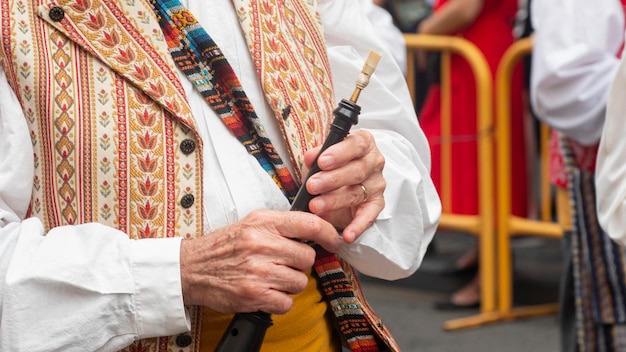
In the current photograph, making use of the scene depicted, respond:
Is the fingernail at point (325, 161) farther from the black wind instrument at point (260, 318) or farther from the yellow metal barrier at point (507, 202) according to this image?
the yellow metal barrier at point (507, 202)

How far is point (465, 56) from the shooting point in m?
4.58

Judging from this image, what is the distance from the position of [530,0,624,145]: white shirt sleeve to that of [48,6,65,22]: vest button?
1.77m

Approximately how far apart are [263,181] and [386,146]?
10.2 inches

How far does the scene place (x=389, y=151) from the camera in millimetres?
1638

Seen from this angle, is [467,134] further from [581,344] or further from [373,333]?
[373,333]

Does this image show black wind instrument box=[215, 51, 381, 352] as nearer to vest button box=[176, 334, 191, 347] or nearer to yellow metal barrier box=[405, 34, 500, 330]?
vest button box=[176, 334, 191, 347]

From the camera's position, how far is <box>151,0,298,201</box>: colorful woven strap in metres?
1.46

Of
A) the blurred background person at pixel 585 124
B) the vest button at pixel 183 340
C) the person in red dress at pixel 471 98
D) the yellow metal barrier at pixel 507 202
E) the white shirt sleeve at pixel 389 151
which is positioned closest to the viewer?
the vest button at pixel 183 340

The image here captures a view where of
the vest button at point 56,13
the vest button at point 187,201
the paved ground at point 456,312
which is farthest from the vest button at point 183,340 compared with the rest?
the paved ground at point 456,312

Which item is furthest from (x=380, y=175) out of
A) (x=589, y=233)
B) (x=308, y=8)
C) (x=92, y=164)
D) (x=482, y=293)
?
(x=482, y=293)

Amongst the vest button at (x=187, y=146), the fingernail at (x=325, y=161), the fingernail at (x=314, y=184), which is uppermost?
the vest button at (x=187, y=146)

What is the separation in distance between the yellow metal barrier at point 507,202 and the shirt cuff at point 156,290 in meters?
3.16

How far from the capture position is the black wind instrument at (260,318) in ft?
4.53

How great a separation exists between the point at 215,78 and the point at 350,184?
0.27 m
